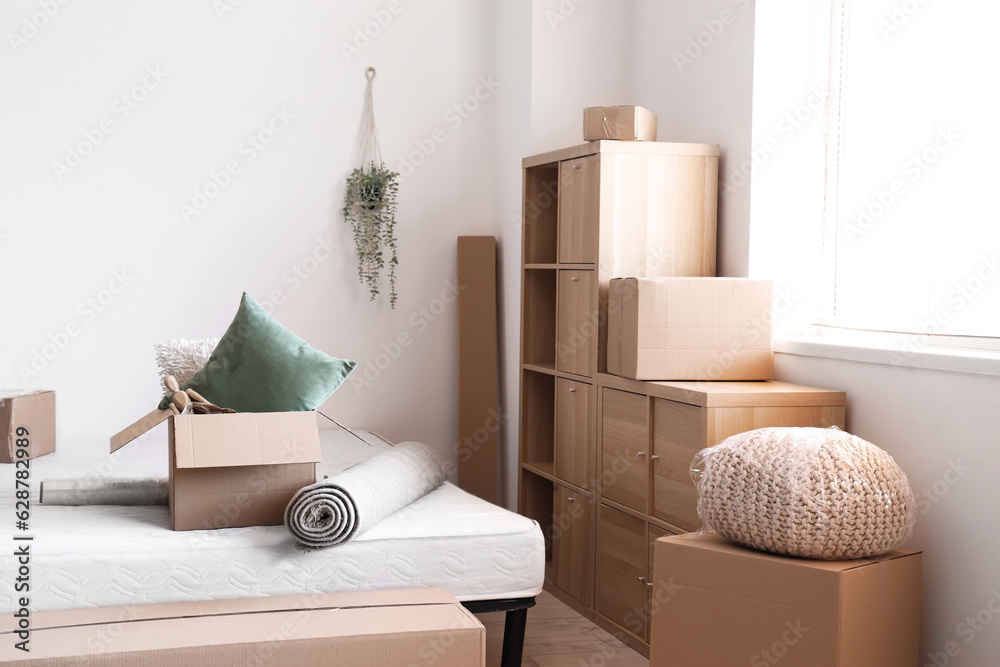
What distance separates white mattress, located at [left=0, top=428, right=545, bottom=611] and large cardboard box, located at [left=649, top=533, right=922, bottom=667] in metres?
0.38

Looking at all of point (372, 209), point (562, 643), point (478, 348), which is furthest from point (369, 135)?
point (562, 643)

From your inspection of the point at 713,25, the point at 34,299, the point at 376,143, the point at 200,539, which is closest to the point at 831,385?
the point at 713,25

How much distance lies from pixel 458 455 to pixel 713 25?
6.87 feet

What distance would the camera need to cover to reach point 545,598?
3311 millimetres

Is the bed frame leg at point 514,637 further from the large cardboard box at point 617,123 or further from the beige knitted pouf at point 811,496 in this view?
the large cardboard box at point 617,123

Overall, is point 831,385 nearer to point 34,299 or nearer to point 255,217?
point 255,217

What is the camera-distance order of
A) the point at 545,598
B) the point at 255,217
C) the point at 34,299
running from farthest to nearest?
1. the point at 255,217
2. the point at 34,299
3. the point at 545,598

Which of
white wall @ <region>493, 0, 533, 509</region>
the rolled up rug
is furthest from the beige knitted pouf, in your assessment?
white wall @ <region>493, 0, 533, 509</region>

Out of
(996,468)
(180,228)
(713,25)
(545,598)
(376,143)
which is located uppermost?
(713,25)

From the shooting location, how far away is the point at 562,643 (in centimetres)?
283

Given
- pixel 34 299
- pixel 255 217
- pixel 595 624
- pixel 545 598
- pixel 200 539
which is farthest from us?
pixel 255 217

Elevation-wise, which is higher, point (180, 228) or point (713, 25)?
point (713, 25)

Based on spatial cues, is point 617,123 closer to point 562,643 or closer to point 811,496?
point 811,496

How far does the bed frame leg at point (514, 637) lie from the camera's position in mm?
2355
